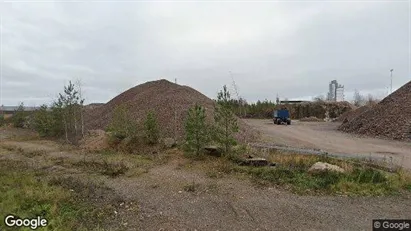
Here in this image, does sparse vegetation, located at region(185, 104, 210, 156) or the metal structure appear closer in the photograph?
sparse vegetation, located at region(185, 104, 210, 156)

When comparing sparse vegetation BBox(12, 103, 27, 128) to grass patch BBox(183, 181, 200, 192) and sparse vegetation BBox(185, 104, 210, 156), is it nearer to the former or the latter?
sparse vegetation BBox(185, 104, 210, 156)

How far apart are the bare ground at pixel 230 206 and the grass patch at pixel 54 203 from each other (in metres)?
0.54

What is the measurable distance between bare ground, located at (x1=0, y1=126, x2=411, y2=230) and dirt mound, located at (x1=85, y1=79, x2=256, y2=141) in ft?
19.2

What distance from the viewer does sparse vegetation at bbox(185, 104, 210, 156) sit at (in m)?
10.1

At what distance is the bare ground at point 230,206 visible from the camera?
5.26 meters

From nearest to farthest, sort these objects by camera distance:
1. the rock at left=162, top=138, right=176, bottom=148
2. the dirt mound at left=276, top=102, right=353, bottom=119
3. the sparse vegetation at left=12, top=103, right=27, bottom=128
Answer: the rock at left=162, top=138, right=176, bottom=148, the sparse vegetation at left=12, top=103, right=27, bottom=128, the dirt mound at left=276, top=102, right=353, bottom=119

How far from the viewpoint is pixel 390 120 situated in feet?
66.5

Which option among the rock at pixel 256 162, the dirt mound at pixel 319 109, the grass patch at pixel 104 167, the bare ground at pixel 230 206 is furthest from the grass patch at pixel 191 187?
the dirt mound at pixel 319 109

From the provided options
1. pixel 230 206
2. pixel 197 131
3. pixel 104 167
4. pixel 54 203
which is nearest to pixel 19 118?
pixel 104 167

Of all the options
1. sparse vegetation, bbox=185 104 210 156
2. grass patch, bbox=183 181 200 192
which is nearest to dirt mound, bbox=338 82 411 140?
sparse vegetation, bbox=185 104 210 156

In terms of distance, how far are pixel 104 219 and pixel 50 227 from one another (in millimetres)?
903

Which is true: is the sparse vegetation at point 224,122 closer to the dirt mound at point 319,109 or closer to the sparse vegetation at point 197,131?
the sparse vegetation at point 197,131

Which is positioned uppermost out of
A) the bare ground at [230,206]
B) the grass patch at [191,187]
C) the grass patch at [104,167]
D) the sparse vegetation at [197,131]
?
the sparse vegetation at [197,131]

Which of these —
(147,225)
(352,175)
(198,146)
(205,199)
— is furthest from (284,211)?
(198,146)
